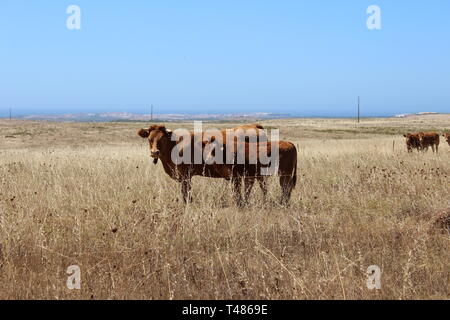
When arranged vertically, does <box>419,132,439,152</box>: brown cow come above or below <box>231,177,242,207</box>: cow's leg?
above

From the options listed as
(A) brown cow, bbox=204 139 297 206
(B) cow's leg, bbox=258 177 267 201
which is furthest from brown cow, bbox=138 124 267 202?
(B) cow's leg, bbox=258 177 267 201

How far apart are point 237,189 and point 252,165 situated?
49cm

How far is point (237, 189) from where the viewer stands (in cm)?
769

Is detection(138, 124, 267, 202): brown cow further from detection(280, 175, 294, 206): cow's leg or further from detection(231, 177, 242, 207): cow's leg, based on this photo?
detection(280, 175, 294, 206): cow's leg

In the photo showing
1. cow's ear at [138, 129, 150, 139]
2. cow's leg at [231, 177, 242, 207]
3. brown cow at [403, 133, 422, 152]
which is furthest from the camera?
brown cow at [403, 133, 422, 152]

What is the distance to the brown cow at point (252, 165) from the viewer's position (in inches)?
307

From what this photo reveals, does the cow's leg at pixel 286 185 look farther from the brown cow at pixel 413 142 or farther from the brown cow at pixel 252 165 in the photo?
the brown cow at pixel 413 142

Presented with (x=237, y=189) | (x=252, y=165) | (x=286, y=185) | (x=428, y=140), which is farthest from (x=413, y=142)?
(x=237, y=189)

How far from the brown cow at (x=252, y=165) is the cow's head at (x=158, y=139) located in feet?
2.60

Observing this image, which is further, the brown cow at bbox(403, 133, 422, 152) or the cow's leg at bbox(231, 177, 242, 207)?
the brown cow at bbox(403, 133, 422, 152)

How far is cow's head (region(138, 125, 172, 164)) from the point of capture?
8.11 m

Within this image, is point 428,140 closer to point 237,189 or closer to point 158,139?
point 237,189
